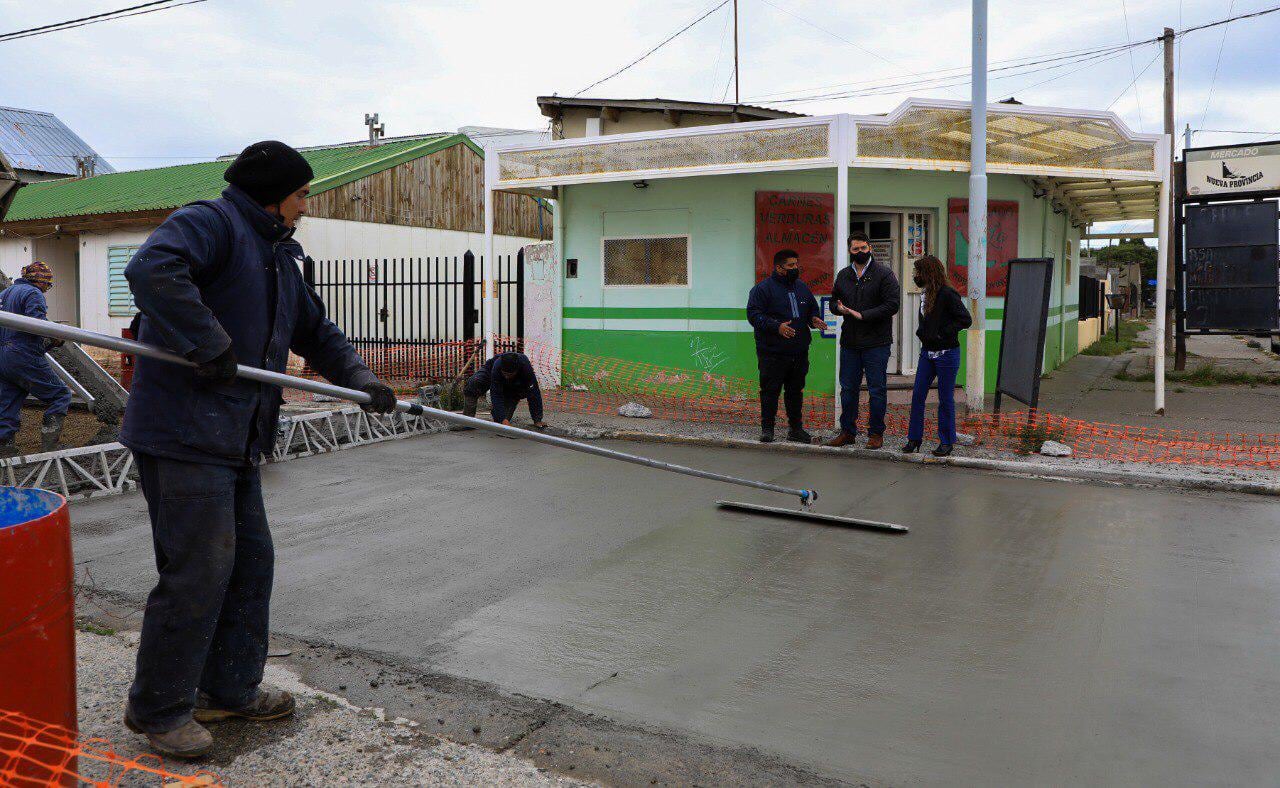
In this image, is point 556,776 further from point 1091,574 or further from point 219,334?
point 1091,574

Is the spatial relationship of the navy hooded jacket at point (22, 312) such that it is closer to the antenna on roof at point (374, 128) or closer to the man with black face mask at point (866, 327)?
the man with black face mask at point (866, 327)

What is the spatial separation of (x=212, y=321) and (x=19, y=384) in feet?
22.7

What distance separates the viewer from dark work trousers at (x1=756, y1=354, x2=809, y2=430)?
32.1ft

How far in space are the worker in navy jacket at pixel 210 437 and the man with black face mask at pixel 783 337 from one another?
259 inches

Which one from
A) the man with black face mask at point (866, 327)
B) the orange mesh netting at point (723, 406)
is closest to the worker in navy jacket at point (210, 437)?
the man with black face mask at point (866, 327)

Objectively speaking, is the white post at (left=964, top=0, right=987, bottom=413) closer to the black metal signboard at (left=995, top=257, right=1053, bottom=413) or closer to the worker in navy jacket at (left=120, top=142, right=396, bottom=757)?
the black metal signboard at (left=995, top=257, right=1053, bottom=413)

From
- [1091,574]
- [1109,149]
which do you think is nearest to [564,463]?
[1091,574]

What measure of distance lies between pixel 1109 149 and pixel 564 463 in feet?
23.4

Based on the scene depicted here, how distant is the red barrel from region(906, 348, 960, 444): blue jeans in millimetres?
7248

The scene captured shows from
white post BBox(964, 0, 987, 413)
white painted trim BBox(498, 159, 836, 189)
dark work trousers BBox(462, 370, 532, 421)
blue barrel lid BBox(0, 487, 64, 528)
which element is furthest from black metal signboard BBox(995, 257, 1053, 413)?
blue barrel lid BBox(0, 487, 64, 528)

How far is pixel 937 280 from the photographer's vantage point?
29.1ft

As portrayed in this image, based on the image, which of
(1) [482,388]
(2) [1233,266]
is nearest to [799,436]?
(1) [482,388]

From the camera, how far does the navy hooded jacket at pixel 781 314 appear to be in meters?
9.67

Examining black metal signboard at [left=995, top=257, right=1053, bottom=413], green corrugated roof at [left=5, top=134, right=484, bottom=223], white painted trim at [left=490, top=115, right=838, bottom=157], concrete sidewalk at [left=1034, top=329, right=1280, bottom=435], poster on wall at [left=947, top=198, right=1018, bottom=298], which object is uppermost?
green corrugated roof at [left=5, top=134, right=484, bottom=223]
